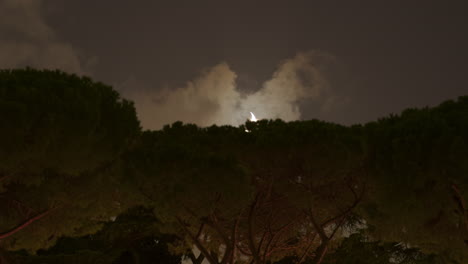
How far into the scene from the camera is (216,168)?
10.6 m

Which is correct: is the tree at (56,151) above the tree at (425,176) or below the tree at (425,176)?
above

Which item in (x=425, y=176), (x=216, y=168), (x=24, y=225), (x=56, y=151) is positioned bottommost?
(x=425, y=176)

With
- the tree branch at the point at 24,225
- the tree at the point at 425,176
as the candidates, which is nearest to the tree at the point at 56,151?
the tree branch at the point at 24,225

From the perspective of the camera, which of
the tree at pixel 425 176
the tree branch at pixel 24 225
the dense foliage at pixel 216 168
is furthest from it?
the tree branch at pixel 24 225

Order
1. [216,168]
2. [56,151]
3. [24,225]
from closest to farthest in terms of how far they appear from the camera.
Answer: [56,151] → [24,225] → [216,168]

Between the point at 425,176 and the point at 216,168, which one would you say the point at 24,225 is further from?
the point at 425,176

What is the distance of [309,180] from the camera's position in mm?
11203

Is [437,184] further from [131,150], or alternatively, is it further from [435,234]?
[131,150]

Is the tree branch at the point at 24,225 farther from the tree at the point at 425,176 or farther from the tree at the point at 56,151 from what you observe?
the tree at the point at 425,176

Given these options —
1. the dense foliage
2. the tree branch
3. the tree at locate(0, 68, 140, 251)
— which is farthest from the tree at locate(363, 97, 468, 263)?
the tree branch

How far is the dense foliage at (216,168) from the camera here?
8.88 m

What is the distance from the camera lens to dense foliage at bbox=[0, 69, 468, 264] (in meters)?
8.88

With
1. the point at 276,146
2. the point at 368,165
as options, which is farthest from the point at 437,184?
the point at 276,146

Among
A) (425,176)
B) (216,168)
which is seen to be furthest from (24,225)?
(425,176)
